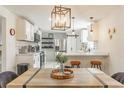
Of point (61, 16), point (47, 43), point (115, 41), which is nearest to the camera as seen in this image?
point (61, 16)

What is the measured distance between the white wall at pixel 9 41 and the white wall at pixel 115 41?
3.28m

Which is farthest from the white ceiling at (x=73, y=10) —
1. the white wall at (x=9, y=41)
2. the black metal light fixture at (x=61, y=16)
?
the black metal light fixture at (x=61, y=16)

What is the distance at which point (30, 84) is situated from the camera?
7.53 ft

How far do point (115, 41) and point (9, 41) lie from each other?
11.0 feet

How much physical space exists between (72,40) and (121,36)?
7.84 metres

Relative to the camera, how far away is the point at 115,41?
5.69 meters

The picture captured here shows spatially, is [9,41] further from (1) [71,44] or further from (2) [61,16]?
(1) [71,44]

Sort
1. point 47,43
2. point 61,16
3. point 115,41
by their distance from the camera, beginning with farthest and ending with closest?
point 47,43 → point 115,41 → point 61,16

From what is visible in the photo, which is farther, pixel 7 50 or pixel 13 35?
pixel 13 35

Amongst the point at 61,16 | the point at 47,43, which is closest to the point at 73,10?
the point at 61,16

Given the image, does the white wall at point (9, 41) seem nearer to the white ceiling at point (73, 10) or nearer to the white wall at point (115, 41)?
the white ceiling at point (73, 10)

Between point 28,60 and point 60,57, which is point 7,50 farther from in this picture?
point 60,57
